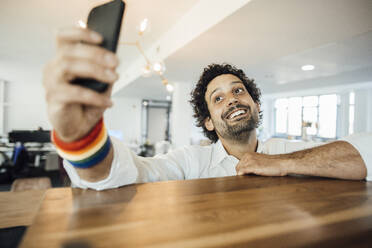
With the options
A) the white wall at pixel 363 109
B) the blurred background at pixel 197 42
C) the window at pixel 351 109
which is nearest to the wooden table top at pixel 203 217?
the blurred background at pixel 197 42

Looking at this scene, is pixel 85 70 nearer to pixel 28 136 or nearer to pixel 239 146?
pixel 239 146

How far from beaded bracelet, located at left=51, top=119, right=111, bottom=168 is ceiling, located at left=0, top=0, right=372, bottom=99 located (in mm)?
2001

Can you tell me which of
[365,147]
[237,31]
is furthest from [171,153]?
[237,31]

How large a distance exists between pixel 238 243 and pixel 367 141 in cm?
79

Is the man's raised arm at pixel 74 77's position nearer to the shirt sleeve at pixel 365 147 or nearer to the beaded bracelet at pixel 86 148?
the beaded bracelet at pixel 86 148

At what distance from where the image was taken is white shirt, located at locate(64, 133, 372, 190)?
630mm

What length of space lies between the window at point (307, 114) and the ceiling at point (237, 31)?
5.50 metres

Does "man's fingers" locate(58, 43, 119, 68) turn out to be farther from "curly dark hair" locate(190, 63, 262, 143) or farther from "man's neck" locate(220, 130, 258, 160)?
"curly dark hair" locate(190, 63, 262, 143)

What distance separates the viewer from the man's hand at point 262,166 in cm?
80

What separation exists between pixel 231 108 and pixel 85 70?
1.08 meters

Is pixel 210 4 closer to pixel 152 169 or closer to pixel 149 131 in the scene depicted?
pixel 152 169

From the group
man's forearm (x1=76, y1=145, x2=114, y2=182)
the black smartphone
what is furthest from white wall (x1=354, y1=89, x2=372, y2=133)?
the black smartphone

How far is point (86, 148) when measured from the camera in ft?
1.62

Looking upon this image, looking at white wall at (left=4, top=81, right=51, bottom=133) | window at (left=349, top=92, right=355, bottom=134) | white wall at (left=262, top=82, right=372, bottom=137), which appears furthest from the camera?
white wall at (left=4, top=81, right=51, bottom=133)
